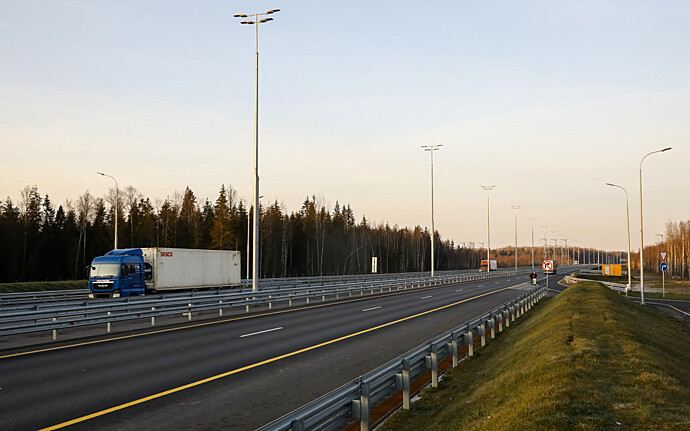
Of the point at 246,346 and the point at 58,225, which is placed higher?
the point at 58,225

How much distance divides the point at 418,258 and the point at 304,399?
141 m

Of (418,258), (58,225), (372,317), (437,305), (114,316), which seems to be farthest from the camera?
(418,258)

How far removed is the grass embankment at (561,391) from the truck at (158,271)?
73.0ft

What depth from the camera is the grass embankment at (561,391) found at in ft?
21.7

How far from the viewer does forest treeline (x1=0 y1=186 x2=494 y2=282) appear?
220 feet

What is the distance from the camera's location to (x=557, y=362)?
33.8 feet

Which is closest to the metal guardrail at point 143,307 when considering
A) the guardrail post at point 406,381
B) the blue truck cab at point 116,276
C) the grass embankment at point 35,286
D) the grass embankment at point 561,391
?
the blue truck cab at point 116,276

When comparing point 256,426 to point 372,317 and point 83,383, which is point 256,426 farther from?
point 372,317

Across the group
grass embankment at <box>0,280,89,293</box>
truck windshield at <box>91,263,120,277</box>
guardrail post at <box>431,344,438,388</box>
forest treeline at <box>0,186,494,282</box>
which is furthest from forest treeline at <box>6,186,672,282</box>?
guardrail post at <box>431,344,438,388</box>

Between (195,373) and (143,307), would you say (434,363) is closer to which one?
(195,373)

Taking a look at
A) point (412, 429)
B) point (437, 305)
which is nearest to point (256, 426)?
point (412, 429)

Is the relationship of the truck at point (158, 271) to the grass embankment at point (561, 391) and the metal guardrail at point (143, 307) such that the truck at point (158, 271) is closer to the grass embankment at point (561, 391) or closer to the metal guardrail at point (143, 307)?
the metal guardrail at point (143, 307)

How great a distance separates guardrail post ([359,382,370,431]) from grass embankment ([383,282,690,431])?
0.83 meters

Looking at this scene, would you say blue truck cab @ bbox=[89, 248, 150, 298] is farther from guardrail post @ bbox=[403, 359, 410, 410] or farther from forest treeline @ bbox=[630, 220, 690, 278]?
forest treeline @ bbox=[630, 220, 690, 278]
